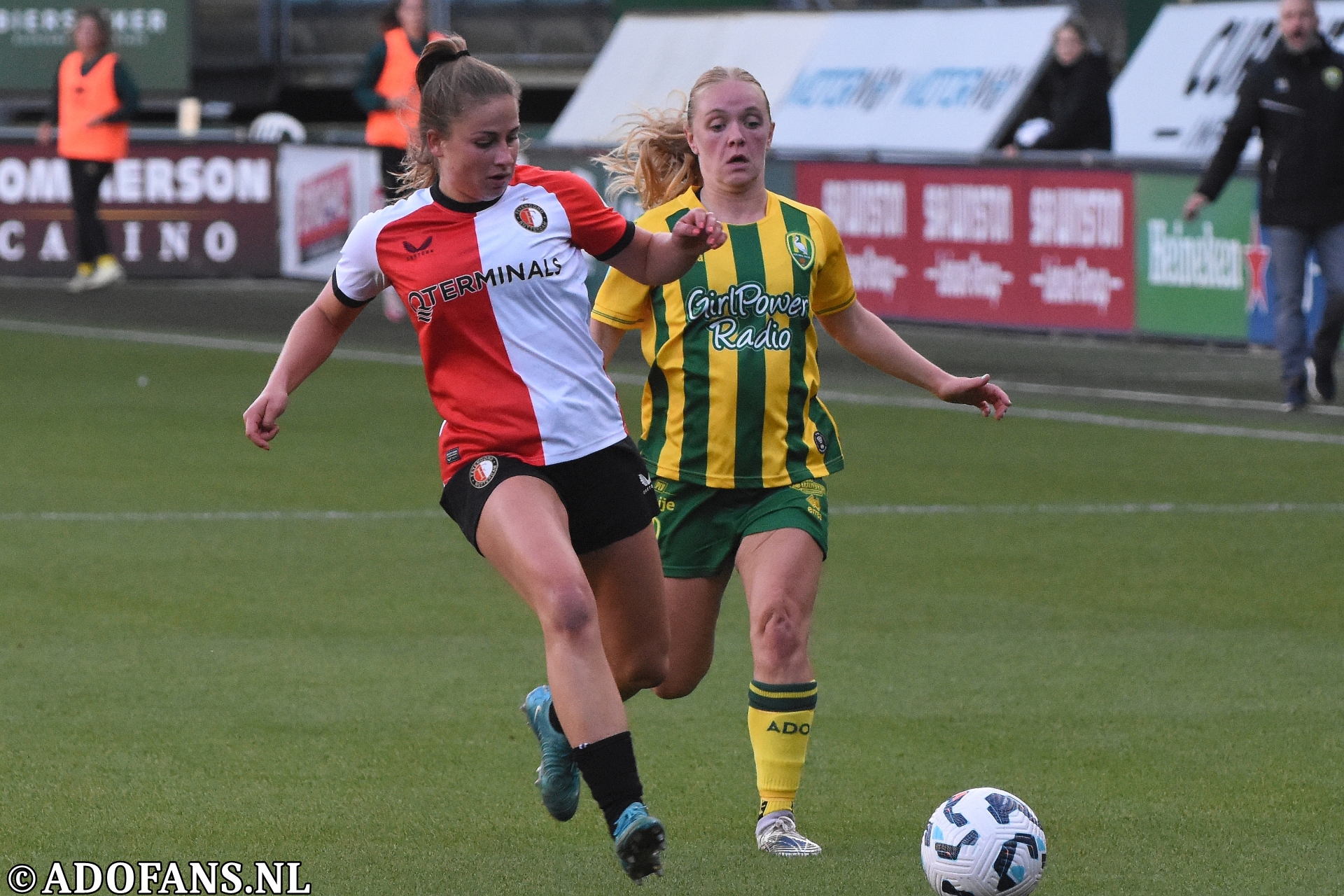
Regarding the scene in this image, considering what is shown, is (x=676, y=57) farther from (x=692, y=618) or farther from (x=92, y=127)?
(x=692, y=618)

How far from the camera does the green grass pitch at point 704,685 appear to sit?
5445mm

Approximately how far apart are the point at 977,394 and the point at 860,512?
467 centimetres

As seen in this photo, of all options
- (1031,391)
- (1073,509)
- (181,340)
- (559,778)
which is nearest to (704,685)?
(559,778)

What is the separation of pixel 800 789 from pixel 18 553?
447cm

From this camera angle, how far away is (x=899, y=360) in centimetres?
587

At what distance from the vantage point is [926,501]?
10.8m

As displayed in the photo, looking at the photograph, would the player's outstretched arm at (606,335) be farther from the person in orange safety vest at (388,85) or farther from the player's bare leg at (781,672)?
the person in orange safety vest at (388,85)

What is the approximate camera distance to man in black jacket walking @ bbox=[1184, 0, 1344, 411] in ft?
43.7

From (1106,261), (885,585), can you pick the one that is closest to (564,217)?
(885,585)

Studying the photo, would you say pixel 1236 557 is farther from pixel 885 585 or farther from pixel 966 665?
pixel 966 665

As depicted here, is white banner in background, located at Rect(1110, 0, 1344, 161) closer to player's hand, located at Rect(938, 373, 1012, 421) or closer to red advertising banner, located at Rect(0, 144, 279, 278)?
red advertising banner, located at Rect(0, 144, 279, 278)

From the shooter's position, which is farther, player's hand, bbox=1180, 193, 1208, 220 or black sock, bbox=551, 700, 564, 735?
player's hand, bbox=1180, 193, 1208, 220

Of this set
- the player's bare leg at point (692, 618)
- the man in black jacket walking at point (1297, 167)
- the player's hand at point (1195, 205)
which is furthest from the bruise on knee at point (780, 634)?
the man in black jacket walking at point (1297, 167)

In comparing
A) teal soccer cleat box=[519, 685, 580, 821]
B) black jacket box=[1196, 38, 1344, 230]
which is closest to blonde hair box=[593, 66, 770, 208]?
teal soccer cleat box=[519, 685, 580, 821]
